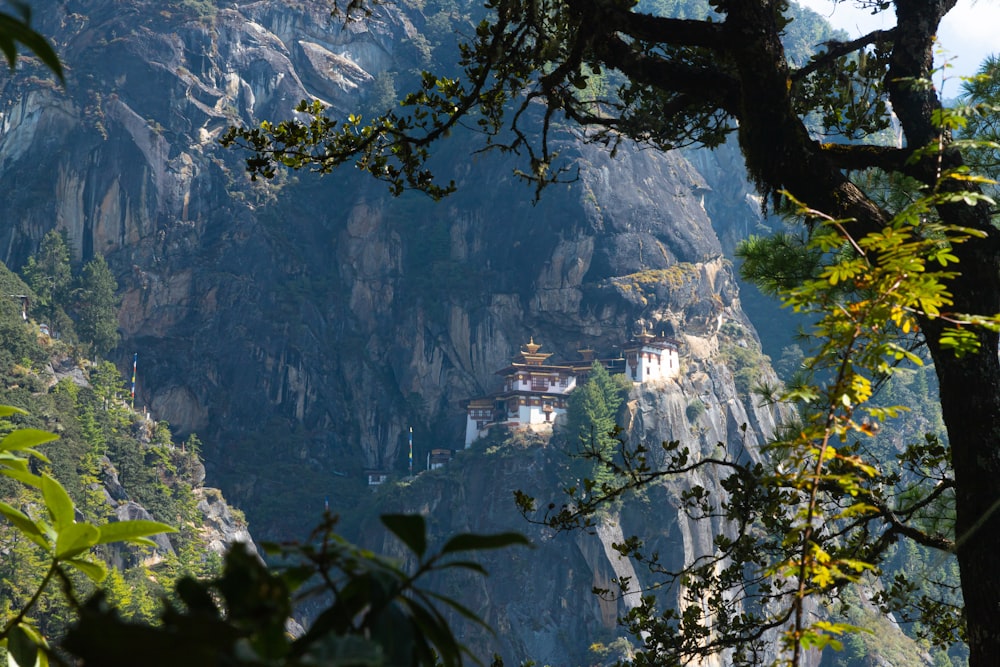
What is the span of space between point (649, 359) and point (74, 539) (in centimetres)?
4041

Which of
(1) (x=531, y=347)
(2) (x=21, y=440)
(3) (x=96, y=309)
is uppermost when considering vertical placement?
(3) (x=96, y=309)

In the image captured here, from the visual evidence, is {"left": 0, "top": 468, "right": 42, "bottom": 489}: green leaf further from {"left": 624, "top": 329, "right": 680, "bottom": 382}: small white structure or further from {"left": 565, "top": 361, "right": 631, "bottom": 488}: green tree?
{"left": 624, "top": 329, "right": 680, "bottom": 382}: small white structure

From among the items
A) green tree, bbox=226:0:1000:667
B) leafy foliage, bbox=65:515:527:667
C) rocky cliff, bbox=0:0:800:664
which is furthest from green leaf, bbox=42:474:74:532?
rocky cliff, bbox=0:0:800:664

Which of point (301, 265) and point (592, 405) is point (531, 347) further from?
point (301, 265)

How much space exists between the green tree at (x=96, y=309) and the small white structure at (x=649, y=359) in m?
20.0

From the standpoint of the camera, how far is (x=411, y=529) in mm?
744

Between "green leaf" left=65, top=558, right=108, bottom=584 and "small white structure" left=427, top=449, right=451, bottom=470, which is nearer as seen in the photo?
"green leaf" left=65, top=558, right=108, bottom=584

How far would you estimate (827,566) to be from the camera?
164 cm

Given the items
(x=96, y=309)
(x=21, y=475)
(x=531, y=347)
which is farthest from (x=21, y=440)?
(x=96, y=309)

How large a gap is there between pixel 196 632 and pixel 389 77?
55719 millimetres

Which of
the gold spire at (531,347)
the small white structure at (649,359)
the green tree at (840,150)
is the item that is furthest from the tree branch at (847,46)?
the gold spire at (531,347)

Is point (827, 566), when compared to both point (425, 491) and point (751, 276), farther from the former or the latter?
point (425, 491)

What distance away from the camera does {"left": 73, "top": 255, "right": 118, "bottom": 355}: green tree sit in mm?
41844

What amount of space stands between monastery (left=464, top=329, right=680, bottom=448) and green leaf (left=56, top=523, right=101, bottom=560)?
38390 mm
